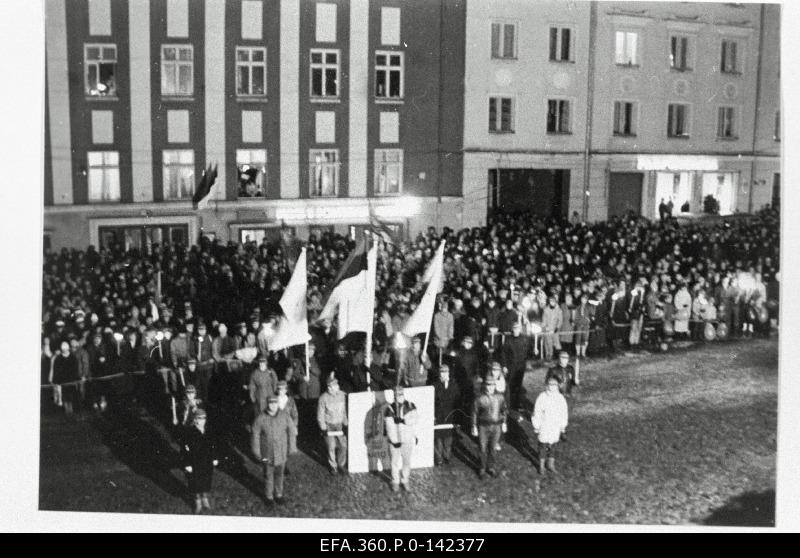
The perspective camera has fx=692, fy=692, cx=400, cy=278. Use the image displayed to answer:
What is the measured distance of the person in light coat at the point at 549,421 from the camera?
21.9 feet

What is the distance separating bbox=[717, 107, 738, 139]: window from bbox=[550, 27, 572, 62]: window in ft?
5.80

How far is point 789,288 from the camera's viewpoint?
6.69 m

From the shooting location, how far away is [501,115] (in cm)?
796

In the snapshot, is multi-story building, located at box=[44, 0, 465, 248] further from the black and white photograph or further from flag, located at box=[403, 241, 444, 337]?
flag, located at box=[403, 241, 444, 337]

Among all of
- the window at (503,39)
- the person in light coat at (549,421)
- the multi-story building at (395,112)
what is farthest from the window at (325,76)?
the person in light coat at (549,421)

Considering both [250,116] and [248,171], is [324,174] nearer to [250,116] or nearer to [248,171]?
[248,171]

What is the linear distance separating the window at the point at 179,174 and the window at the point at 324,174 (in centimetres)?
132

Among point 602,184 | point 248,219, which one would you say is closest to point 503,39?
point 602,184

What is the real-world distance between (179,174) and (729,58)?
5995mm

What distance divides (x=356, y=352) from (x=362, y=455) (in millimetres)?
1021

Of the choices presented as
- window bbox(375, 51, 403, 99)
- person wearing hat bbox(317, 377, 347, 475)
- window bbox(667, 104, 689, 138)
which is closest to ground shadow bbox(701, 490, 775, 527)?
person wearing hat bbox(317, 377, 347, 475)

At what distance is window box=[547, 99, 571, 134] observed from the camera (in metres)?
7.90
